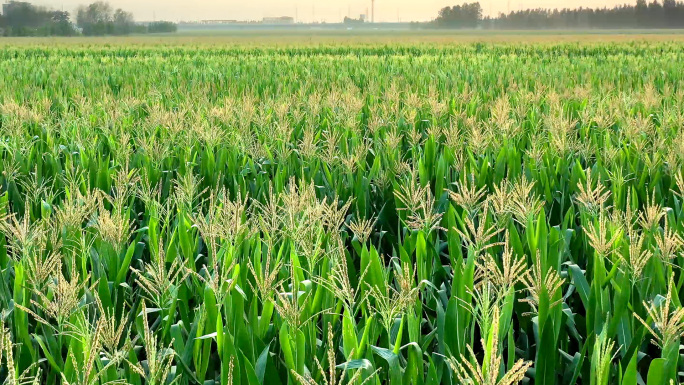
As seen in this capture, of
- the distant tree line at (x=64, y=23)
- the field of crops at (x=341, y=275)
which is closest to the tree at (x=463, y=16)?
the distant tree line at (x=64, y=23)

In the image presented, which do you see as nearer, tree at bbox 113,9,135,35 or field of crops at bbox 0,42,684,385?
field of crops at bbox 0,42,684,385

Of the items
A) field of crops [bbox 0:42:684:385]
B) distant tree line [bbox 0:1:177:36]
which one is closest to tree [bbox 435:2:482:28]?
distant tree line [bbox 0:1:177:36]

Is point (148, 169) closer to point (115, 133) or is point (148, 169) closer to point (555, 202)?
point (115, 133)

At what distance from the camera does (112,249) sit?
2.71m

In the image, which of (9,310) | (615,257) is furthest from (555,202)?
(9,310)

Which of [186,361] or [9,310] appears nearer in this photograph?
[186,361]

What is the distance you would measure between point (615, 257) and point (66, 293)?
6.75 feet

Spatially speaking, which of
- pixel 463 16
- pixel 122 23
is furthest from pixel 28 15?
pixel 463 16

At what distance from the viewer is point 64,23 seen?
90438 millimetres

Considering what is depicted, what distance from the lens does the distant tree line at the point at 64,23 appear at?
8710 centimetres

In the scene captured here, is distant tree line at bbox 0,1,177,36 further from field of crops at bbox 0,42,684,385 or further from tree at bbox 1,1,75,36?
field of crops at bbox 0,42,684,385

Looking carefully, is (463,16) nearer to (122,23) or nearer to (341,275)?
(122,23)

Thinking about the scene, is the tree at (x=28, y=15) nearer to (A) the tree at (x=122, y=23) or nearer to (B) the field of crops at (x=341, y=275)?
(A) the tree at (x=122, y=23)

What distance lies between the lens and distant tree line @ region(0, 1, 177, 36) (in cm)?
8710
